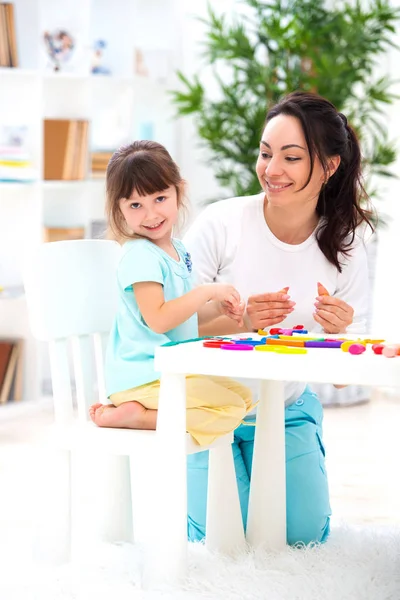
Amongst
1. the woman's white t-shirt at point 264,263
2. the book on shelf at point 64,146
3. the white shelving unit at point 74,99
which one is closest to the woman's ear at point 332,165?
the woman's white t-shirt at point 264,263

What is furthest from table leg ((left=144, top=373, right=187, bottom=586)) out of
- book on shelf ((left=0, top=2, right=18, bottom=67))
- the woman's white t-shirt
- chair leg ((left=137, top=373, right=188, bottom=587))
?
book on shelf ((left=0, top=2, right=18, bottom=67))

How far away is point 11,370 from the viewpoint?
14.3ft

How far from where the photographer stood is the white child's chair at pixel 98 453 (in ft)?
6.33

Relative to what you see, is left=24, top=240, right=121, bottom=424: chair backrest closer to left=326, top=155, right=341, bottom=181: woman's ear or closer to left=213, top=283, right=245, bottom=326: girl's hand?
left=213, top=283, right=245, bottom=326: girl's hand

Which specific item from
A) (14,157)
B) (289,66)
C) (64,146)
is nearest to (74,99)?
(64,146)

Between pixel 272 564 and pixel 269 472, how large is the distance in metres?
0.20

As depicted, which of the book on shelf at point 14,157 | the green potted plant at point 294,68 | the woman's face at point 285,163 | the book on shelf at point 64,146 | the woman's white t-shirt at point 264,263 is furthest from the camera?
the book on shelf at point 64,146

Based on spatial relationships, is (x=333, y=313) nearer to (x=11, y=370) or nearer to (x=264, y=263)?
(x=264, y=263)

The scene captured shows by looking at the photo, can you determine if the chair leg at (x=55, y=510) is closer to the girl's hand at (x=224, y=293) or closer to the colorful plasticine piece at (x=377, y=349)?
the girl's hand at (x=224, y=293)

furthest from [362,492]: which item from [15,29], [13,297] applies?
[15,29]

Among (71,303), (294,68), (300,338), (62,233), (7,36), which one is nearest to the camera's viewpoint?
(300,338)

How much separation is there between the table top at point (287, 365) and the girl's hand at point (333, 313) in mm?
295

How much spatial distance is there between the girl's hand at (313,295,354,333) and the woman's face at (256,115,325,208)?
0.27 m

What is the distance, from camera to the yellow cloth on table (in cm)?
200
